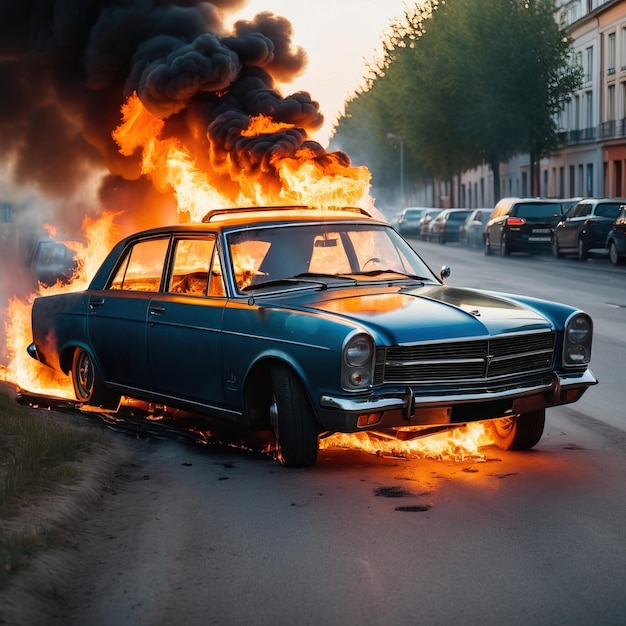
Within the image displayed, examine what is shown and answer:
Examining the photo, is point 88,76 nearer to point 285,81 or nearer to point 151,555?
point 285,81

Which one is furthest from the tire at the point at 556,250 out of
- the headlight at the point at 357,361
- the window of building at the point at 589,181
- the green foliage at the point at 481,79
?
the window of building at the point at 589,181

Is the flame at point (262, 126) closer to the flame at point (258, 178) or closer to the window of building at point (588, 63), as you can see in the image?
the flame at point (258, 178)

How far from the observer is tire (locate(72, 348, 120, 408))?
9016mm

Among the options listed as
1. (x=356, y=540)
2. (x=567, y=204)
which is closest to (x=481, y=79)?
(x=567, y=204)

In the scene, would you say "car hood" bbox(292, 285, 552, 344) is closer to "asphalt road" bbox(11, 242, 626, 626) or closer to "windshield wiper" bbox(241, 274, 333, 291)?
"windshield wiper" bbox(241, 274, 333, 291)

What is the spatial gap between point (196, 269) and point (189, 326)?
0.50m

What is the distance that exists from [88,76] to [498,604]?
43.5 feet

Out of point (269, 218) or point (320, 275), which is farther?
point (269, 218)

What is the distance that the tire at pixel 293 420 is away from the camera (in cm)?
684

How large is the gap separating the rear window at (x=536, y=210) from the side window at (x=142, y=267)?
29.1 meters

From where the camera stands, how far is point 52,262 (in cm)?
2016

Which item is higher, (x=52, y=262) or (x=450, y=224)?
(x=52, y=262)

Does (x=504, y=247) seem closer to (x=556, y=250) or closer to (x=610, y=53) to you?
(x=556, y=250)

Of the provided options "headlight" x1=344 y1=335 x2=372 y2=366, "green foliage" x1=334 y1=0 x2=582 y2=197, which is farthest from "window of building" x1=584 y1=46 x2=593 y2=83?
"headlight" x1=344 y1=335 x2=372 y2=366
